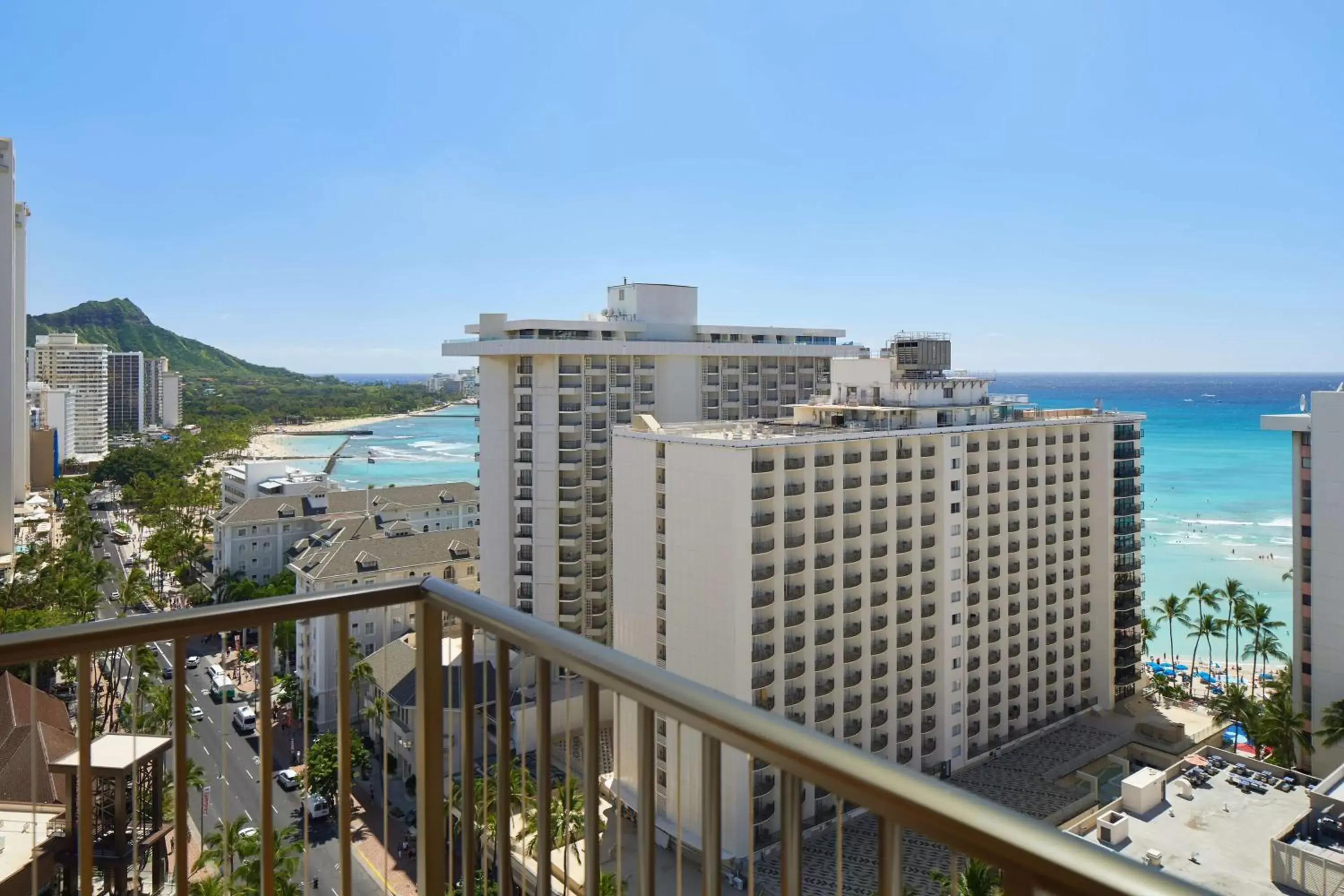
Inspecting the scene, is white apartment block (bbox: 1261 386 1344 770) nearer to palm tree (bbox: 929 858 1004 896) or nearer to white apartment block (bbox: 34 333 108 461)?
palm tree (bbox: 929 858 1004 896)

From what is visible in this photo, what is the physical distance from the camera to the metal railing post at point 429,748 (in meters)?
2.18

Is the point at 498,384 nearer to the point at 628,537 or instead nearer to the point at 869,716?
the point at 628,537

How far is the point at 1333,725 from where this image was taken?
17188 millimetres

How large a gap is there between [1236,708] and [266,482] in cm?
3824

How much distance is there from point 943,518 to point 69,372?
80.0 m

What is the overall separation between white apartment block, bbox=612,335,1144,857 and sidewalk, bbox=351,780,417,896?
499 centimetres

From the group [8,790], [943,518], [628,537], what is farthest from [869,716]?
[8,790]

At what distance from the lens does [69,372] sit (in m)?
75.6

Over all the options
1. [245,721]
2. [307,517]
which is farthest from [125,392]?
[245,721]

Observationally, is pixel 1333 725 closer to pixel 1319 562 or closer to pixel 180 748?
pixel 1319 562

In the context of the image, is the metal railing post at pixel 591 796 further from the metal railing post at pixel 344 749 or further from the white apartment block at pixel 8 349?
the white apartment block at pixel 8 349

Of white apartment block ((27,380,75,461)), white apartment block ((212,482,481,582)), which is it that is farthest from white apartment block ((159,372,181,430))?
white apartment block ((212,482,481,582))

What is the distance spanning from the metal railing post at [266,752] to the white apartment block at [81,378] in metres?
85.2

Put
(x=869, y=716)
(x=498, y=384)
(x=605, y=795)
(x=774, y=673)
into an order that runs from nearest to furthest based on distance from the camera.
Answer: (x=605, y=795) → (x=774, y=673) → (x=869, y=716) → (x=498, y=384)
